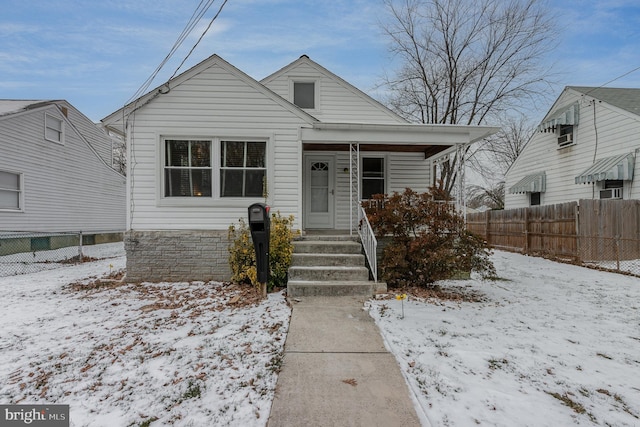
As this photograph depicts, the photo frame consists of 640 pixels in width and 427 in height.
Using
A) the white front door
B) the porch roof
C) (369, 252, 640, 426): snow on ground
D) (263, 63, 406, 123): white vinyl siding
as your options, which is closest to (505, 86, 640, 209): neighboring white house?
the porch roof

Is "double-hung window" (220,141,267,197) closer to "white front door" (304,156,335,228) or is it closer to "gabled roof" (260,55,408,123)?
"white front door" (304,156,335,228)

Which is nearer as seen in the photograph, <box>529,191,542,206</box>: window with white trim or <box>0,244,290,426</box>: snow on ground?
<box>0,244,290,426</box>: snow on ground

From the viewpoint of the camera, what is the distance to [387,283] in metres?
6.07

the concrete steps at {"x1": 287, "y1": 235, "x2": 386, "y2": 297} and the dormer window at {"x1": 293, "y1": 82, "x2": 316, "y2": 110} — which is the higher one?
the dormer window at {"x1": 293, "y1": 82, "x2": 316, "y2": 110}

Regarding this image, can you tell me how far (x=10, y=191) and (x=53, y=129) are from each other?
3254mm

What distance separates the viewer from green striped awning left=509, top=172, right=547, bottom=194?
556 inches

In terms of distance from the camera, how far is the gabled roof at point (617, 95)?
11180 millimetres

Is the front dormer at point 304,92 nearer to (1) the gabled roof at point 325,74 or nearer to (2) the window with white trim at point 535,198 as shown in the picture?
(1) the gabled roof at point 325,74

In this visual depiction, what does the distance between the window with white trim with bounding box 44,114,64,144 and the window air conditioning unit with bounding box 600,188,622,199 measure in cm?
2110

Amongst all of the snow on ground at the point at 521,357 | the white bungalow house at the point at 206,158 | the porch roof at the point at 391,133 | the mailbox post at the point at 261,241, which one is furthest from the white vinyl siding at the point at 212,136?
the snow on ground at the point at 521,357

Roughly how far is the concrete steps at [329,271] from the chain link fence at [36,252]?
8067 millimetres

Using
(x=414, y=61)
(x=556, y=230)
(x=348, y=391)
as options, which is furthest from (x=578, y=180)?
(x=348, y=391)

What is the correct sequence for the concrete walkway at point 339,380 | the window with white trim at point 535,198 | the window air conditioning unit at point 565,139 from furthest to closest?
the window with white trim at point 535,198, the window air conditioning unit at point 565,139, the concrete walkway at point 339,380

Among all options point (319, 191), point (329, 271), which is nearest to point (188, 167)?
point (319, 191)
